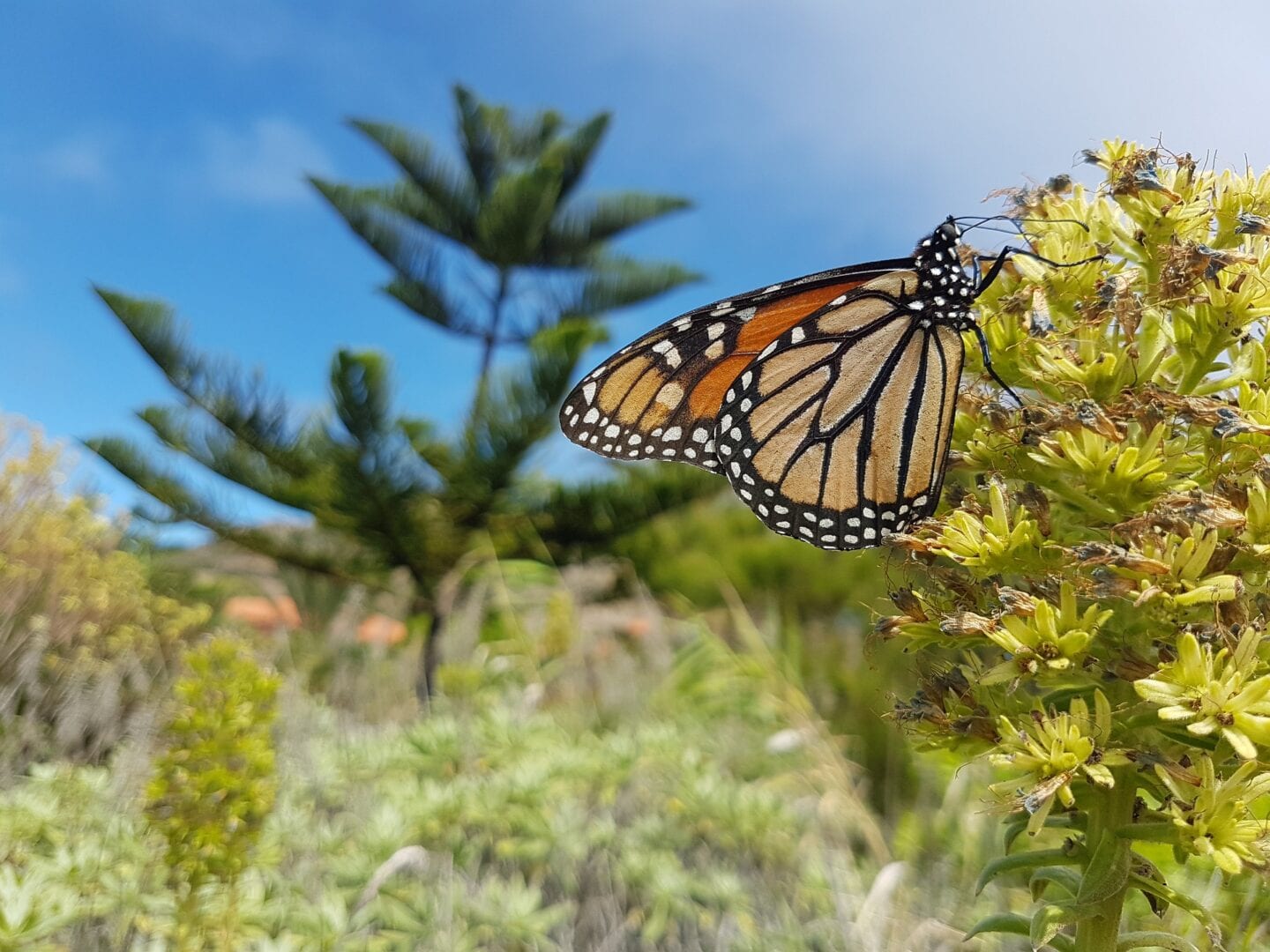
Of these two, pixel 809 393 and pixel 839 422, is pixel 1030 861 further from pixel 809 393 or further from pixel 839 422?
pixel 809 393

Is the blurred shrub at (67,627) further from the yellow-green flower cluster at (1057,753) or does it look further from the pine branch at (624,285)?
the pine branch at (624,285)

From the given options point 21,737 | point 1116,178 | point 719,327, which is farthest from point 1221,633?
point 21,737

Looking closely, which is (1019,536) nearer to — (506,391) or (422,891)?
(422,891)

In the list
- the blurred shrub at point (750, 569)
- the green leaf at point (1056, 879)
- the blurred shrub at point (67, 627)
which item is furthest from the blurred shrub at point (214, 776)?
the blurred shrub at point (750, 569)

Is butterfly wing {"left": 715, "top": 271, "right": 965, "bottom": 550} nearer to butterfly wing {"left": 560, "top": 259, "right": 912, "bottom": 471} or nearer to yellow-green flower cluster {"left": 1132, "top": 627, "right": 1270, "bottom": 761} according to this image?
butterfly wing {"left": 560, "top": 259, "right": 912, "bottom": 471}

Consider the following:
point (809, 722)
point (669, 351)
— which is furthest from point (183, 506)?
point (669, 351)

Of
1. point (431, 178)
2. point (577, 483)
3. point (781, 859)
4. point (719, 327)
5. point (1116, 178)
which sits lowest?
point (781, 859)
